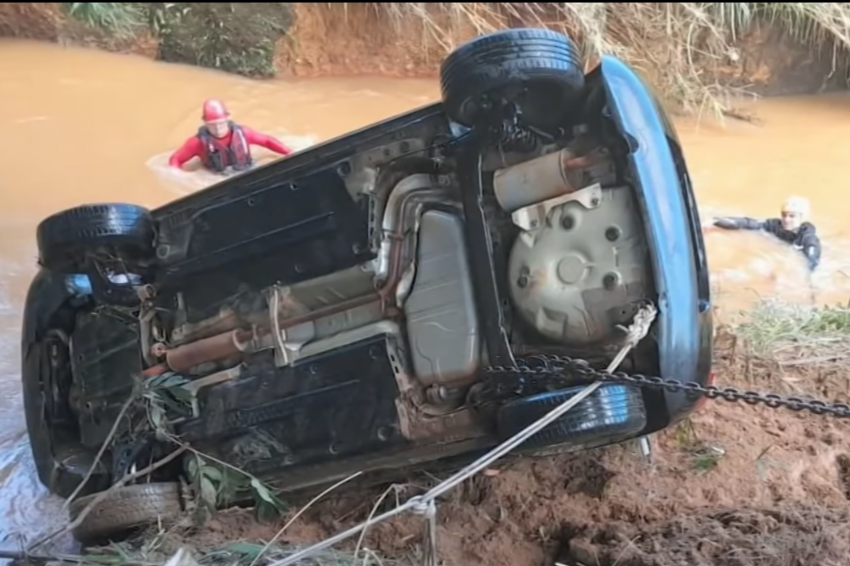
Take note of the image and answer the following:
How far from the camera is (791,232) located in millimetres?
7043

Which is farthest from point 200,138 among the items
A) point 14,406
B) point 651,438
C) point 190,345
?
point 651,438

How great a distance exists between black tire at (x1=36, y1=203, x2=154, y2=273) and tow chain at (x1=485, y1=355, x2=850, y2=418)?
135cm

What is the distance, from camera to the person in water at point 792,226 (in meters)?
6.93

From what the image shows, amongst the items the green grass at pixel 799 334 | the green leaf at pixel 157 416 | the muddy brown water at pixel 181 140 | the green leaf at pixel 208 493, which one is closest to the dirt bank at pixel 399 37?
the muddy brown water at pixel 181 140

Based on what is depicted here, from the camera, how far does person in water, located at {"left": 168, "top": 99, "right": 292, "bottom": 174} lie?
770cm

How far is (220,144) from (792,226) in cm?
418

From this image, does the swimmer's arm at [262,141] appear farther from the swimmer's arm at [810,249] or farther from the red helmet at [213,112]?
the swimmer's arm at [810,249]

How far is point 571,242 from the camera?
2824mm

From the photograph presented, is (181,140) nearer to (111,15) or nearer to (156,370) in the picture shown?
(111,15)

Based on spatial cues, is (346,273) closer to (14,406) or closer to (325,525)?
(325,525)

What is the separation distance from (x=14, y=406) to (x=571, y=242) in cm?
300

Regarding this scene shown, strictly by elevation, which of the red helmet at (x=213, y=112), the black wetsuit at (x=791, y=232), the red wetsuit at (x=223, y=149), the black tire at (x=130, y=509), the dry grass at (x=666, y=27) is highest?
the dry grass at (x=666, y=27)

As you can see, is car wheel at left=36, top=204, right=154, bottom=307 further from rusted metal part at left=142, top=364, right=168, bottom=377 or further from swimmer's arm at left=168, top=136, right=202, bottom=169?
swimmer's arm at left=168, top=136, right=202, bottom=169

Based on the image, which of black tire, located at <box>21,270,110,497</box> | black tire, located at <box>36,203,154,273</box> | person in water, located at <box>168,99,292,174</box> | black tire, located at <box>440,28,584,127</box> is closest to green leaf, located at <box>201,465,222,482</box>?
black tire, located at <box>21,270,110,497</box>
